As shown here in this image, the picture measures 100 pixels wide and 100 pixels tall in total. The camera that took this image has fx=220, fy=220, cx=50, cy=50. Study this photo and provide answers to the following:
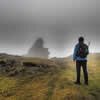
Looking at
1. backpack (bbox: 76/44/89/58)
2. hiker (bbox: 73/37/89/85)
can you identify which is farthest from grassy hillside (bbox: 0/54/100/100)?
backpack (bbox: 76/44/89/58)

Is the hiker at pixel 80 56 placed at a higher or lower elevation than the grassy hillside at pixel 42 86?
higher

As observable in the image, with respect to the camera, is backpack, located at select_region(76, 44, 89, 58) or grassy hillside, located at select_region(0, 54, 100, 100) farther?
backpack, located at select_region(76, 44, 89, 58)

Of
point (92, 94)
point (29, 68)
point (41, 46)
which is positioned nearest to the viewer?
point (92, 94)

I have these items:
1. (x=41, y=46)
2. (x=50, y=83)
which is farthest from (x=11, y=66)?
(x=41, y=46)

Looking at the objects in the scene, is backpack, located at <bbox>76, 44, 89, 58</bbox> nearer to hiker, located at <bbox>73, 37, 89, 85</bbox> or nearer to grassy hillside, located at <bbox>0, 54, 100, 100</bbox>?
hiker, located at <bbox>73, 37, 89, 85</bbox>

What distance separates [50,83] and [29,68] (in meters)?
5.65

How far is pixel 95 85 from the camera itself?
55.7 feet

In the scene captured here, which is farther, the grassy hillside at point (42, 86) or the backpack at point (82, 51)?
the backpack at point (82, 51)

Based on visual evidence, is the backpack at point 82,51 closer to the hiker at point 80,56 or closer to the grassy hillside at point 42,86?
the hiker at point 80,56

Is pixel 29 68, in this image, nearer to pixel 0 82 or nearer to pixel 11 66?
pixel 11 66

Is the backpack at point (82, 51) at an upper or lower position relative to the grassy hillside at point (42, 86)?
upper

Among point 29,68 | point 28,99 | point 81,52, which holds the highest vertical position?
point 81,52

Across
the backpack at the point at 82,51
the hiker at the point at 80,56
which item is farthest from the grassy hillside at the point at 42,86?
the backpack at the point at 82,51

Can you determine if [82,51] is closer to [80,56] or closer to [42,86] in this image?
[80,56]
